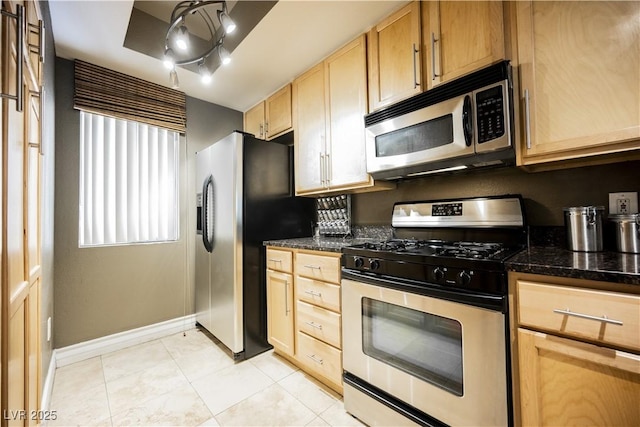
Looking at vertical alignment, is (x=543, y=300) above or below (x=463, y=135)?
below

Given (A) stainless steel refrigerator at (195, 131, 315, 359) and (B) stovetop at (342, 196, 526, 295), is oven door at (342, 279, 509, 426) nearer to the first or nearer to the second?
(B) stovetop at (342, 196, 526, 295)

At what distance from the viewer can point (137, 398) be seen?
1706mm

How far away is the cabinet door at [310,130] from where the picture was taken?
2160 mm

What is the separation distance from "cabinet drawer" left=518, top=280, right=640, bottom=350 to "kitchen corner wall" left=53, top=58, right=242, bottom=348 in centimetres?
278

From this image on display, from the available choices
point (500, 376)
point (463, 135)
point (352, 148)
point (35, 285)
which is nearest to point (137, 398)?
point (35, 285)

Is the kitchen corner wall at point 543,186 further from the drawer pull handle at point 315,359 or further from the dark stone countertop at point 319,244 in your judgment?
the drawer pull handle at point 315,359

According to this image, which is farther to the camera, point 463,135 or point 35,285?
point 463,135

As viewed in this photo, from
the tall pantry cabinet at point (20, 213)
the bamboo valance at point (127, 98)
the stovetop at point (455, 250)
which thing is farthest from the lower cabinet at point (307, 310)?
the bamboo valance at point (127, 98)

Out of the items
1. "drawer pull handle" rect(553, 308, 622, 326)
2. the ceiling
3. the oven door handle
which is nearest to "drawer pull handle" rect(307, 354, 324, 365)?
the oven door handle

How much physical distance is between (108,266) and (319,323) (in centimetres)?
197

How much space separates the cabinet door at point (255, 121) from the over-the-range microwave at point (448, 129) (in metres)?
1.48

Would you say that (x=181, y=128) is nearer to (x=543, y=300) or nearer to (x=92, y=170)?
(x=92, y=170)

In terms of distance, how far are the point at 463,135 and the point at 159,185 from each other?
8.72 ft

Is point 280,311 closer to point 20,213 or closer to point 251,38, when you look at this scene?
point 20,213
